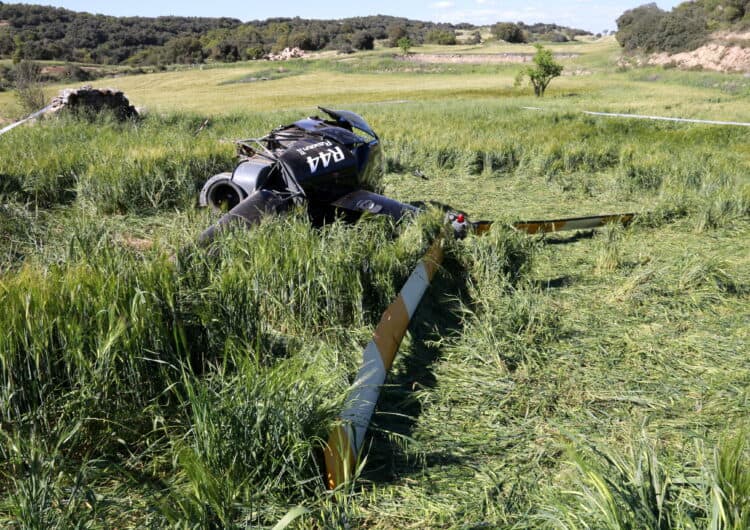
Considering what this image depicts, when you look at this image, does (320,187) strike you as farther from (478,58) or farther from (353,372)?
(478,58)

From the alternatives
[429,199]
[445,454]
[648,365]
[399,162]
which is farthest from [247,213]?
[399,162]

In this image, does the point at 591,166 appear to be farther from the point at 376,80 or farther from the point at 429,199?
the point at 376,80

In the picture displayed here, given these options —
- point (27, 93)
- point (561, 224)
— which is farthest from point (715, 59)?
point (561, 224)

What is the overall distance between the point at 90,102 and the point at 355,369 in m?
15.7

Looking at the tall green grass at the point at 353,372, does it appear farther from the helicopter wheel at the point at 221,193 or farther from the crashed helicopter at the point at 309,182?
the helicopter wheel at the point at 221,193

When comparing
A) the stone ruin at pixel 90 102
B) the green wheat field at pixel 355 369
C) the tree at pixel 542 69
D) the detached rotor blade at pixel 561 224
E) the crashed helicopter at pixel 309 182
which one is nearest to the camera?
the green wheat field at pixel 355 369

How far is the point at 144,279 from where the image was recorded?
2.69 metres

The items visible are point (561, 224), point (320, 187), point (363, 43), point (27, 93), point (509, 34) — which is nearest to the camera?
point (320, 187)

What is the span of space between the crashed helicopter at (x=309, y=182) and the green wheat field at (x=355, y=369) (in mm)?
278

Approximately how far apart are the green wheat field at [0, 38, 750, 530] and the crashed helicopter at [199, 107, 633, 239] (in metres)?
0.28

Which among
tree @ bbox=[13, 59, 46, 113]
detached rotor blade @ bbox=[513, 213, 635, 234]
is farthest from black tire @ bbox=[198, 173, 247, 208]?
tree @ bbox=[13, 59, 46, 113]

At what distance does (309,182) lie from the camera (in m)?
4.80

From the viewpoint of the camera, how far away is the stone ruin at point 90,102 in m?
14.7

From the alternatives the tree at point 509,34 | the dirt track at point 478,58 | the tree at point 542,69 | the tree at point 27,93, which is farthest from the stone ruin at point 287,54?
the tree at point 27,93
